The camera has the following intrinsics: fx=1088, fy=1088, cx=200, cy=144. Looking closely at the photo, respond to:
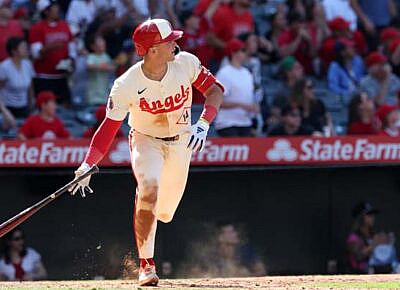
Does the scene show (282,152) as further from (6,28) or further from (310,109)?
(6,28)

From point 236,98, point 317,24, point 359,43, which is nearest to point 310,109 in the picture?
point 236,98

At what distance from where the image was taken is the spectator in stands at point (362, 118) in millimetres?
11023

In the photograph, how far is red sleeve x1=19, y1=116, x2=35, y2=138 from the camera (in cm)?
1016

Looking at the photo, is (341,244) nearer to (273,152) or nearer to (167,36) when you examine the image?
(273,152)

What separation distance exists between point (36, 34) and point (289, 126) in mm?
2805

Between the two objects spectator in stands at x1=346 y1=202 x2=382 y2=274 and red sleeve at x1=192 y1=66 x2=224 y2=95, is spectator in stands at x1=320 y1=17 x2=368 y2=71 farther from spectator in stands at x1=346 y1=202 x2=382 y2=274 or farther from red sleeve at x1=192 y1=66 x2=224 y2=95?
red sleeve at x1=192 y1=66 x2=224 y2=95

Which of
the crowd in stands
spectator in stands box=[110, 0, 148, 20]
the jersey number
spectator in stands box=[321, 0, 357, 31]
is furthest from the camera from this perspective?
spectator in stands box=[321, 0, 357, 31]

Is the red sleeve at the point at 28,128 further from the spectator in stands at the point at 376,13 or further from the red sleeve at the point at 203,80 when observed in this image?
the spectator in stands at the point at 376,13

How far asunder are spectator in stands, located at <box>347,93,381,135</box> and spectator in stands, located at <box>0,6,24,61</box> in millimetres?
3500

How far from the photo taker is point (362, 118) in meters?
11.1

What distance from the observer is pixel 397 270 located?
10703mm

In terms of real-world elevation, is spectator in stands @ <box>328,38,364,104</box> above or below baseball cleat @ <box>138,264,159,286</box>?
above

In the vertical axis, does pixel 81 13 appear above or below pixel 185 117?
above

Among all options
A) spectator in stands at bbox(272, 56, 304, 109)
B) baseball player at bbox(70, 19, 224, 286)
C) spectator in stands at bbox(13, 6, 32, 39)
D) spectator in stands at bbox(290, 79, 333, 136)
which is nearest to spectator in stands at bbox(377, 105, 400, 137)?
spectator in stands at bbox(290, 79, 333, 136)
